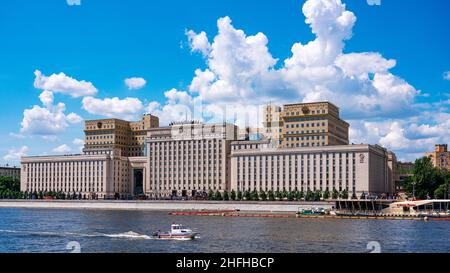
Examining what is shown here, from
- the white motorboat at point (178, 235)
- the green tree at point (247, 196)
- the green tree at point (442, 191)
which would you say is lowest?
the green tree at point (247, 196)

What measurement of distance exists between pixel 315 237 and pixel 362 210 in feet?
274

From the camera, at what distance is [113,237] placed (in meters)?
83.2

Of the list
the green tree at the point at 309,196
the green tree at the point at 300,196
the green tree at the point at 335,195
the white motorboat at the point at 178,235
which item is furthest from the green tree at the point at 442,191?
the white motorboat at the point at 178,235

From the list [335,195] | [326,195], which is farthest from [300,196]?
[335,195]

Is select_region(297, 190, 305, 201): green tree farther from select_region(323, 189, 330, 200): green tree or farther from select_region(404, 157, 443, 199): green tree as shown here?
select_region(404, 157, 443, 199): green tree

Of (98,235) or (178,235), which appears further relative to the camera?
(98,235)

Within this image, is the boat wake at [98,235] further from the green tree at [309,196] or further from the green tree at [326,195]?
the green tree at [326,195]

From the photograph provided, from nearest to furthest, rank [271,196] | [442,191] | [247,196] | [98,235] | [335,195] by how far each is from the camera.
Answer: [98,235] < [442,191] < [335,195] < [271,196] < [247,196]

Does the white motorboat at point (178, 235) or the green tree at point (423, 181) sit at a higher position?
the green tree at point (423, 181)

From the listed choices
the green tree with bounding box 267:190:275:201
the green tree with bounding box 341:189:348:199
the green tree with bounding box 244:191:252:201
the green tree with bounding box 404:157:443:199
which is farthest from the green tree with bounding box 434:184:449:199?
the green tree with bounding box 244:191:252:201

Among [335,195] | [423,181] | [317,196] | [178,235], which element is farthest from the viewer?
[335,195]

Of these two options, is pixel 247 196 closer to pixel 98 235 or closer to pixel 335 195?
pixel 335 195
